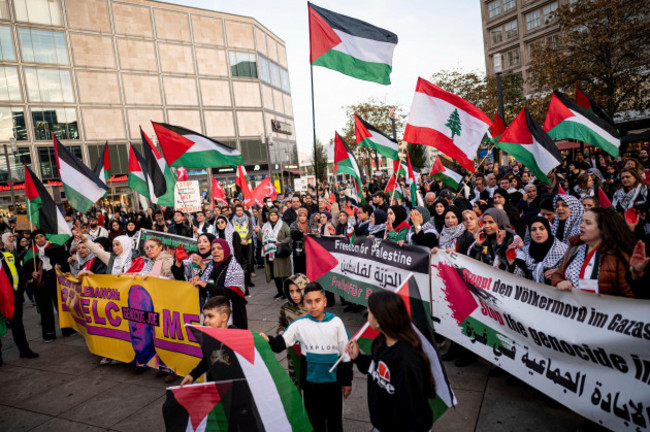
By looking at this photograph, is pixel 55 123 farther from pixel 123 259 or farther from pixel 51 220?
pixel 123 259

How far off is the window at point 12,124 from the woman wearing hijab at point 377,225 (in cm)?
3717

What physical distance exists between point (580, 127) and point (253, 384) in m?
8.01

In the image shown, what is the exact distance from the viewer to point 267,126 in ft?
145

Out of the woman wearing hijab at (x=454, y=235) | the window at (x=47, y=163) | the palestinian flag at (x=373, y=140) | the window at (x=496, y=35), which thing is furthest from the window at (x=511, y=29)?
the woman wearing hijab at (x=454, y=235)

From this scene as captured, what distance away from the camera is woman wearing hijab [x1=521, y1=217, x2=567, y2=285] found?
13.4ft

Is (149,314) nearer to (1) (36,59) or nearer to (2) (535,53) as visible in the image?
(2) (535,53)

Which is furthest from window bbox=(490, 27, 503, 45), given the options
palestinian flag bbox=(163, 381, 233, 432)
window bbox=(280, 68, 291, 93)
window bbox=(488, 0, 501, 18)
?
palestinian flag bbox=(163, 381, 233, 432)

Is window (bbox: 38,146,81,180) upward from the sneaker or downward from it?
upward

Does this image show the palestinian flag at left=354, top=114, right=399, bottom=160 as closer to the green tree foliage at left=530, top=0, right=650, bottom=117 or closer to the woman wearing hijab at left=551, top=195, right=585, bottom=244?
the woman wearing hijab at left=551, top=195, right=585, bottom=244

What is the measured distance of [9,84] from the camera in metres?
31.8

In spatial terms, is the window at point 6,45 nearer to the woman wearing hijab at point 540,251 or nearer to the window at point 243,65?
the window at point 243,65

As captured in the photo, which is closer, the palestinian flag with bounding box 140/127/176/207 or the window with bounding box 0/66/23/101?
the palestinian flag with bounding box 140/127/176/207

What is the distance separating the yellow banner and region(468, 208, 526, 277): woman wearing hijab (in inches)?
138

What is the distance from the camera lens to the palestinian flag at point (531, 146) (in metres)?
6.80
